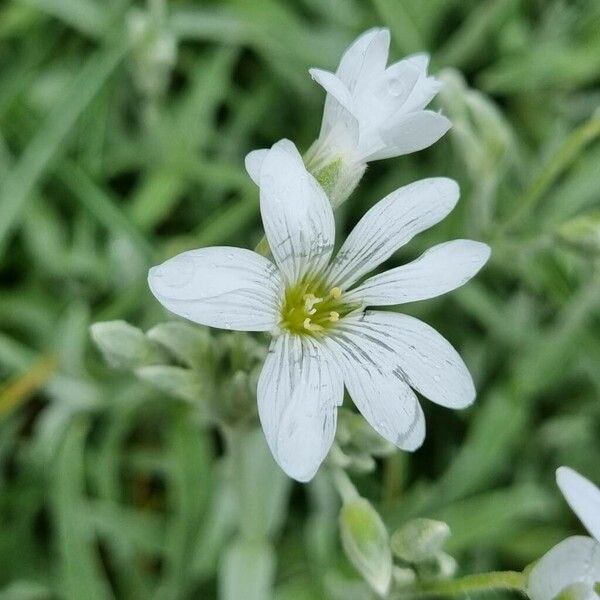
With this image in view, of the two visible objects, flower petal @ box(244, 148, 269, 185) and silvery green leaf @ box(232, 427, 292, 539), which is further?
silvery green leaf @ box(232, 427, 292, 539)

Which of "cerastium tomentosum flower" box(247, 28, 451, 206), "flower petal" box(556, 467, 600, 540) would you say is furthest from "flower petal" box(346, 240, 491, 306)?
"flower petal" box(556, 467, 600, 540)

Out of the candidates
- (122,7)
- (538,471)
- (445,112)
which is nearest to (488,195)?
(445,112)

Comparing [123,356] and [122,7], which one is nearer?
[123,356]

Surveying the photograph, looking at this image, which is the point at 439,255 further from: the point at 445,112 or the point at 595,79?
the point at 595,79

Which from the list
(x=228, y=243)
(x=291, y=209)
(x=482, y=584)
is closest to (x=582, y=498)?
(x=482, y=584)

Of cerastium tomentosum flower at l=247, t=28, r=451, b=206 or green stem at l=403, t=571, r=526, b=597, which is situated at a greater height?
cerastium tomentosum flower at l=247, t=28, r=451, b=206

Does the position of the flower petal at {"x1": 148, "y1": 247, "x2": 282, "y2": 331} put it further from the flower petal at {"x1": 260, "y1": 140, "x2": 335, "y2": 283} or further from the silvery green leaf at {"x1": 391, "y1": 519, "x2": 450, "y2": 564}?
the silvery green leaf at {"x1": 391, "y1": 519, "x2": 450, "y2": 564}
